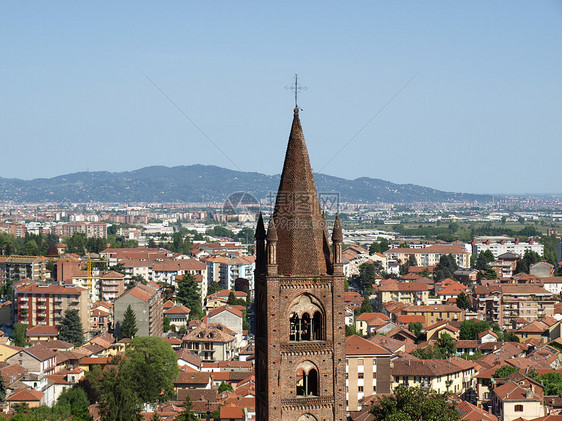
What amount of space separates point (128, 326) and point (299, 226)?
5037cm

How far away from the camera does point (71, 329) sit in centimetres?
8056

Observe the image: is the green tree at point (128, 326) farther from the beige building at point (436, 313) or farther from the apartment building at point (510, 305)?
the apartment building at point (510, 305)

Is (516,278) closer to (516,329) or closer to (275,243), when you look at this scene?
(516,329)

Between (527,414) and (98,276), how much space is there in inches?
2422

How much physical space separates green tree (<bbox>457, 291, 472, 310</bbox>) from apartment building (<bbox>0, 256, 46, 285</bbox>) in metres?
43.4

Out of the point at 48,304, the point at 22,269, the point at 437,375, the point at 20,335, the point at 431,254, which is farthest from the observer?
the point at 431,254

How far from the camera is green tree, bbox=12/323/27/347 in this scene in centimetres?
7737

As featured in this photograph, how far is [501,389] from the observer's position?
173 feet

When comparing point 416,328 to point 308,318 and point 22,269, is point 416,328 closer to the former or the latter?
point 22,269

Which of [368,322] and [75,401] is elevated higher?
[368,322]

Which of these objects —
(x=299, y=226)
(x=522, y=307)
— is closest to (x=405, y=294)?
(x=522, y=307)

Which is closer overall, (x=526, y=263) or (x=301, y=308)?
(x=301, y=308)

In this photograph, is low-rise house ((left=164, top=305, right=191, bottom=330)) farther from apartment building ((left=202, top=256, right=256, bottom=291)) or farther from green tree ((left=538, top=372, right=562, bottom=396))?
green tree ((left=538, top=372, right=562, bottom=396))

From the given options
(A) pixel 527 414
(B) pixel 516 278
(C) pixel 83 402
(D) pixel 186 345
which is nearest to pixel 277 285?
(A) pixel 527 414
